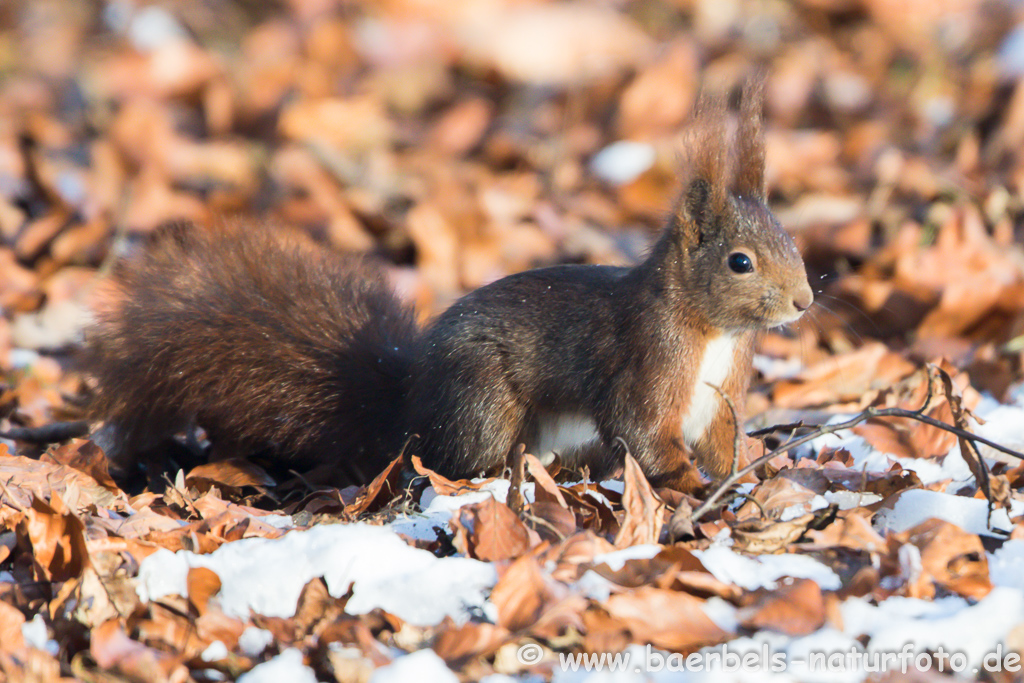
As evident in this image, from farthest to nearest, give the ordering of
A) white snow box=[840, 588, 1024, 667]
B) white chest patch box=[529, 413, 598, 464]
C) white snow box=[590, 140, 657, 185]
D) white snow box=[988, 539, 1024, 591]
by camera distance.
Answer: white snow box=[590, 140, 657, 185], white chest patch box=[529, 413, 598, 464], white snow box=[988, 539, 1024, 591], white snow box=[840, 588, 1024, 667]

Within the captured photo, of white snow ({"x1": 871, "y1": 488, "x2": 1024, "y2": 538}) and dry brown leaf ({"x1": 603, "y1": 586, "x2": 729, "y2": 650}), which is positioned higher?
white snow ({"x1": 871, "y1": 488, "x2": 1024, "y2": 538})

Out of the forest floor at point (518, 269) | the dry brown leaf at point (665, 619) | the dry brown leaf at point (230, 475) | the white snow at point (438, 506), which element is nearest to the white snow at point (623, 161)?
the forest floor at point (518, 269)

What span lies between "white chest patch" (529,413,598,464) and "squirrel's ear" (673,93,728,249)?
51cm

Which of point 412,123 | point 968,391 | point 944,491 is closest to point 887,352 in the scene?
point 968,391

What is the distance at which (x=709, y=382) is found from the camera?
2471 millimetres

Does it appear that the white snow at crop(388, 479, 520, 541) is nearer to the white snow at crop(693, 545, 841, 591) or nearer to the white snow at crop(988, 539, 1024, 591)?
the white snow at crop(693, 545, 841, 591)

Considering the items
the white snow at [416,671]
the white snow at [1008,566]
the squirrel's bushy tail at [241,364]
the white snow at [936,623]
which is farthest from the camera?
the squirrel's bushy tail at [241,364]

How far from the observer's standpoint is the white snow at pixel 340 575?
1855 millimetres

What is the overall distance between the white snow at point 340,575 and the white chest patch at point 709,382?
2.67 ft

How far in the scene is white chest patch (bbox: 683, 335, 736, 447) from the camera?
2484mm

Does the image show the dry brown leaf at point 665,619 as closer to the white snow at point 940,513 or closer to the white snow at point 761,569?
the white snow at point 761,569

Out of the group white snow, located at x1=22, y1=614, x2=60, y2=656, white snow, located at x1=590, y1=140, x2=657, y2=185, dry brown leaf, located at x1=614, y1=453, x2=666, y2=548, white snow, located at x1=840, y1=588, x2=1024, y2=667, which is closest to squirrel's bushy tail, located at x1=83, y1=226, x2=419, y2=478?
dry brown leaf, located at x1=614, y1=453, x2=666, y2=548

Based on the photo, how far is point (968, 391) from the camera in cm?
304

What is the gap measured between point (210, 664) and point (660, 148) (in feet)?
14.7
